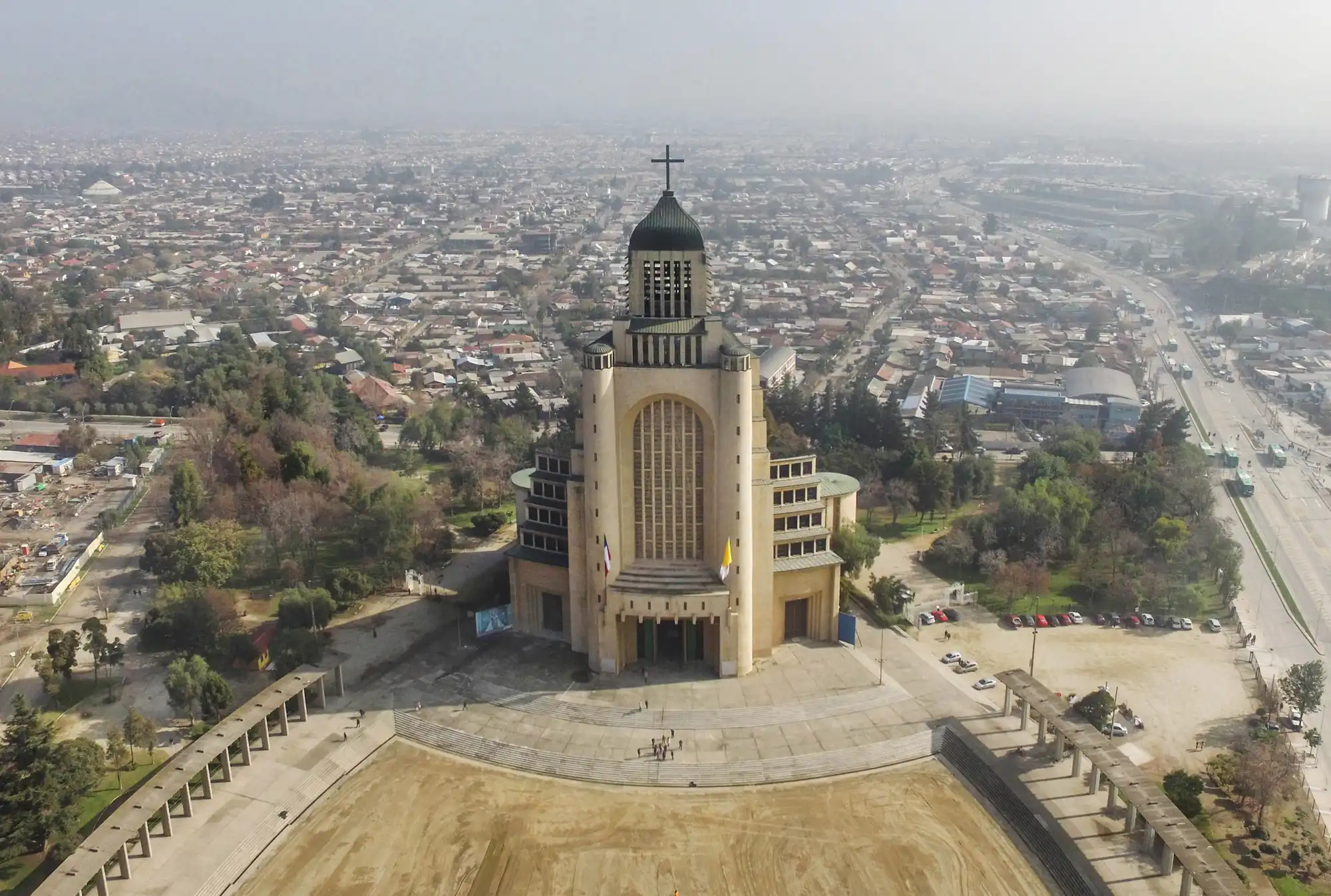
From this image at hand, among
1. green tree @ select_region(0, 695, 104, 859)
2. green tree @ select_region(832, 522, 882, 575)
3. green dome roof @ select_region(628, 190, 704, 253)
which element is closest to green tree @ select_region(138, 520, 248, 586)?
green tree @ select_region(0, 695, 104, 859)

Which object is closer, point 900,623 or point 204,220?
point 900,623

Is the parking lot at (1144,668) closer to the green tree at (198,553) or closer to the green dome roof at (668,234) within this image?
the green dome roof at (668,234)

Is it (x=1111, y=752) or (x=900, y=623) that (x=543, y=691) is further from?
(x=1111, y=752)

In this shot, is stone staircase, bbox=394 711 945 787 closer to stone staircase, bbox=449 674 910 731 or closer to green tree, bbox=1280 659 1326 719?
stone staircase, bbox=449 674 910 731

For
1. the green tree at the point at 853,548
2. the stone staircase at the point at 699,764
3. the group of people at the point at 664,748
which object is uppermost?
the green tree at the point at 853,548

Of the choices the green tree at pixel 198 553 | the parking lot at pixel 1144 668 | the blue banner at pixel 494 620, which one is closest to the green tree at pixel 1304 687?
the parking lot at pixel 1144 668

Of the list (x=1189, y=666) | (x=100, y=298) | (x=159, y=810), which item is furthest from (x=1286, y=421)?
(x=100, y=298)

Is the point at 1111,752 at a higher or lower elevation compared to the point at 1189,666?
higher
